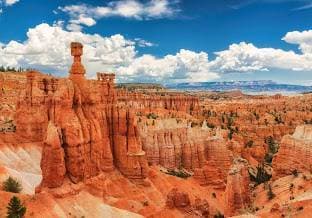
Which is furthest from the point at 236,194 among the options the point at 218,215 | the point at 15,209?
the point at 15,209

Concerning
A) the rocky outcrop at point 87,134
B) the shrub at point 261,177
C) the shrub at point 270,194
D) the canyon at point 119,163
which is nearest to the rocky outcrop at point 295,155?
the canyon at point 119,163

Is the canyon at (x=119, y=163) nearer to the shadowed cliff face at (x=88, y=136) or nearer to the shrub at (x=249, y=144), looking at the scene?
the shadowed cliff face at (x=88, y=136)

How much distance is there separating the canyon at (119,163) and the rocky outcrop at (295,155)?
0.42 ft

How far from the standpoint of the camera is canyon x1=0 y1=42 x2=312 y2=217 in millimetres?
43094

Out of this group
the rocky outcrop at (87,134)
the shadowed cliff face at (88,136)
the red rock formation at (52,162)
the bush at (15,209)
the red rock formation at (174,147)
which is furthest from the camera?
the red rock formation at (174,147)

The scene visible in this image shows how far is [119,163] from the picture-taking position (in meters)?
55.0

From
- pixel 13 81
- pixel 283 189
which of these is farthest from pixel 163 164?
pixel 13 81

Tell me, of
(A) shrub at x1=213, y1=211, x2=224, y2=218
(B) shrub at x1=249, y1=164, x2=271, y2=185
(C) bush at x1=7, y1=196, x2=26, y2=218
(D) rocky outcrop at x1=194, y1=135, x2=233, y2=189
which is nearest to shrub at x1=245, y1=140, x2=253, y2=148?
(D) rocky outcrop at x1=194, y1=135, x2=233, y2=189

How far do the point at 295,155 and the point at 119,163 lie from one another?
74.4ft

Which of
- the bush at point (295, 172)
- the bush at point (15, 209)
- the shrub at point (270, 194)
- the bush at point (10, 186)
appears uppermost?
the bush at point (15, 209)

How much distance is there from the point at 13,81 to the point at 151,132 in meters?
65.9

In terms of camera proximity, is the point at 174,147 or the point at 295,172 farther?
the point at 174,147

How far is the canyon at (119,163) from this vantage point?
141ft

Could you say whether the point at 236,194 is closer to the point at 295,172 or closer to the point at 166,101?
the point at 295,172
